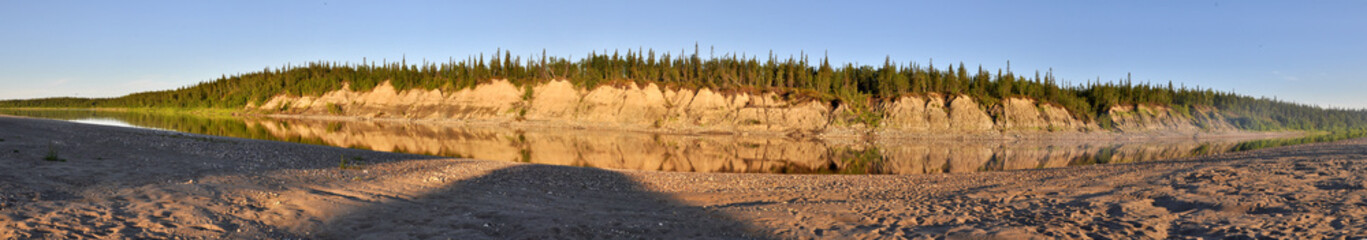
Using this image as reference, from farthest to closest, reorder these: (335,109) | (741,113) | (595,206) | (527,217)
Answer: (335,109) < (741,113) < (595,206) < (527,217)

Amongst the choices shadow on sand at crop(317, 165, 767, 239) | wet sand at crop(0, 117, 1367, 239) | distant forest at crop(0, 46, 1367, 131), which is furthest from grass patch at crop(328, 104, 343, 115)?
shadow on sand at crop(317, 165, 767, 239)

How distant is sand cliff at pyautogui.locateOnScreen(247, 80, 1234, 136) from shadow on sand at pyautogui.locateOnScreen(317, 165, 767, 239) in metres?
71.0

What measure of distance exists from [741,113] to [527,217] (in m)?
81.8

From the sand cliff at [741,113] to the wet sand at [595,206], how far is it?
70179mm

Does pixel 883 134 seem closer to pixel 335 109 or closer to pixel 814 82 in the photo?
pixel 814 82

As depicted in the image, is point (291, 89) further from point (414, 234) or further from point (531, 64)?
point (414, 234)

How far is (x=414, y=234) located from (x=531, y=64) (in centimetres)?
12043

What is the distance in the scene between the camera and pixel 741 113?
303 feet

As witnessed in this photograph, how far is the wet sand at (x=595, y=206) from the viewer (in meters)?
9.34

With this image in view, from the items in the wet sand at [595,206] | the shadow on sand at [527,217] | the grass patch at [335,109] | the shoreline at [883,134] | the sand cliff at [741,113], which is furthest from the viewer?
the grass patch at [335,109]

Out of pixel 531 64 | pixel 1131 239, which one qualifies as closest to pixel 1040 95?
pixel 531 64

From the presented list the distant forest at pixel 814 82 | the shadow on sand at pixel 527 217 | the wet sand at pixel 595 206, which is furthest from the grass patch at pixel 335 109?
the shadow on sand at pixel 527 217

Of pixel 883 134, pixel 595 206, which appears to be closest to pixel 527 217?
pixel 595 206

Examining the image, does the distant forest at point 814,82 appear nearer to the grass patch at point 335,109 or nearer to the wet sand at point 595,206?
the grass patch at point 335,109
